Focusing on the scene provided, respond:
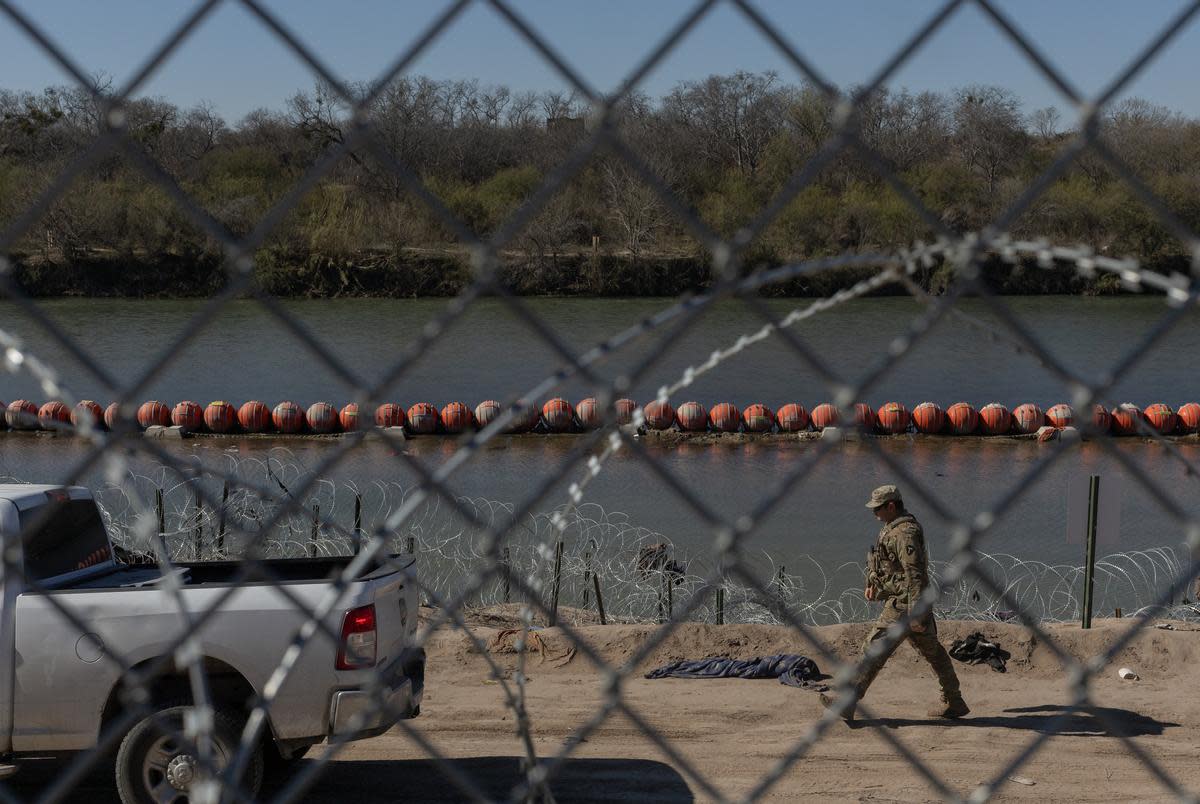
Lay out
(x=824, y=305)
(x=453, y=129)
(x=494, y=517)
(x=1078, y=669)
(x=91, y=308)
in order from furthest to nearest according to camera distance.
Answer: (x=453, y=129) < (x=91, y=308) < (x=494, y=517) < (x=824, y=305) < (x=1078, y=669)

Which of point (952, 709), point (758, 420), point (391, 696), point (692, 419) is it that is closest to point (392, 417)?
point (692, 419)

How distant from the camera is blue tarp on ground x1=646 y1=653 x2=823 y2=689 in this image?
10.1m

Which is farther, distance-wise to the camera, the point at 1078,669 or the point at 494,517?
the point at 494,517

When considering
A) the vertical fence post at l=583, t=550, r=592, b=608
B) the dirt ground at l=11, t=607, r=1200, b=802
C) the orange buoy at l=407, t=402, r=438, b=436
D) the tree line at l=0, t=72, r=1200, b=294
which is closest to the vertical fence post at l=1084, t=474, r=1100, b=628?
the dirt ground at l=11, t=607, r=1200, b=802

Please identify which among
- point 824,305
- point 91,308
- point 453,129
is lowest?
point 91,308

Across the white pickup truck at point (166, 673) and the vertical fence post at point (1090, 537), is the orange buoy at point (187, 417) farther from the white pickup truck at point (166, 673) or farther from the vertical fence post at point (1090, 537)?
the white pickup truck at point (166, 673)

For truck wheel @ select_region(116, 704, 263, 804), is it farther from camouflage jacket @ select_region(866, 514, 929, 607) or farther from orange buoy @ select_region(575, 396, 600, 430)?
orange buoy @ select_region(575, 396, 600, 430)

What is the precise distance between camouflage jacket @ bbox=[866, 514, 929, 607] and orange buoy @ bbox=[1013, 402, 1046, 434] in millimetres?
17944

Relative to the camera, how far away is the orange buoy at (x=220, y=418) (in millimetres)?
26984

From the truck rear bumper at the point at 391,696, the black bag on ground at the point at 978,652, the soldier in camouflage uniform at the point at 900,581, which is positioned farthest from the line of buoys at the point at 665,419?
the truck rear bumper at the point at 391,696

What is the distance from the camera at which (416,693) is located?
750 centimetres

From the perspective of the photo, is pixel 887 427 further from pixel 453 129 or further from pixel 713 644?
pixel 453 129

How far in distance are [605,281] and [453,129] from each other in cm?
914

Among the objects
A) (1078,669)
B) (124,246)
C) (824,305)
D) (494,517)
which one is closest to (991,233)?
(1078,669)
